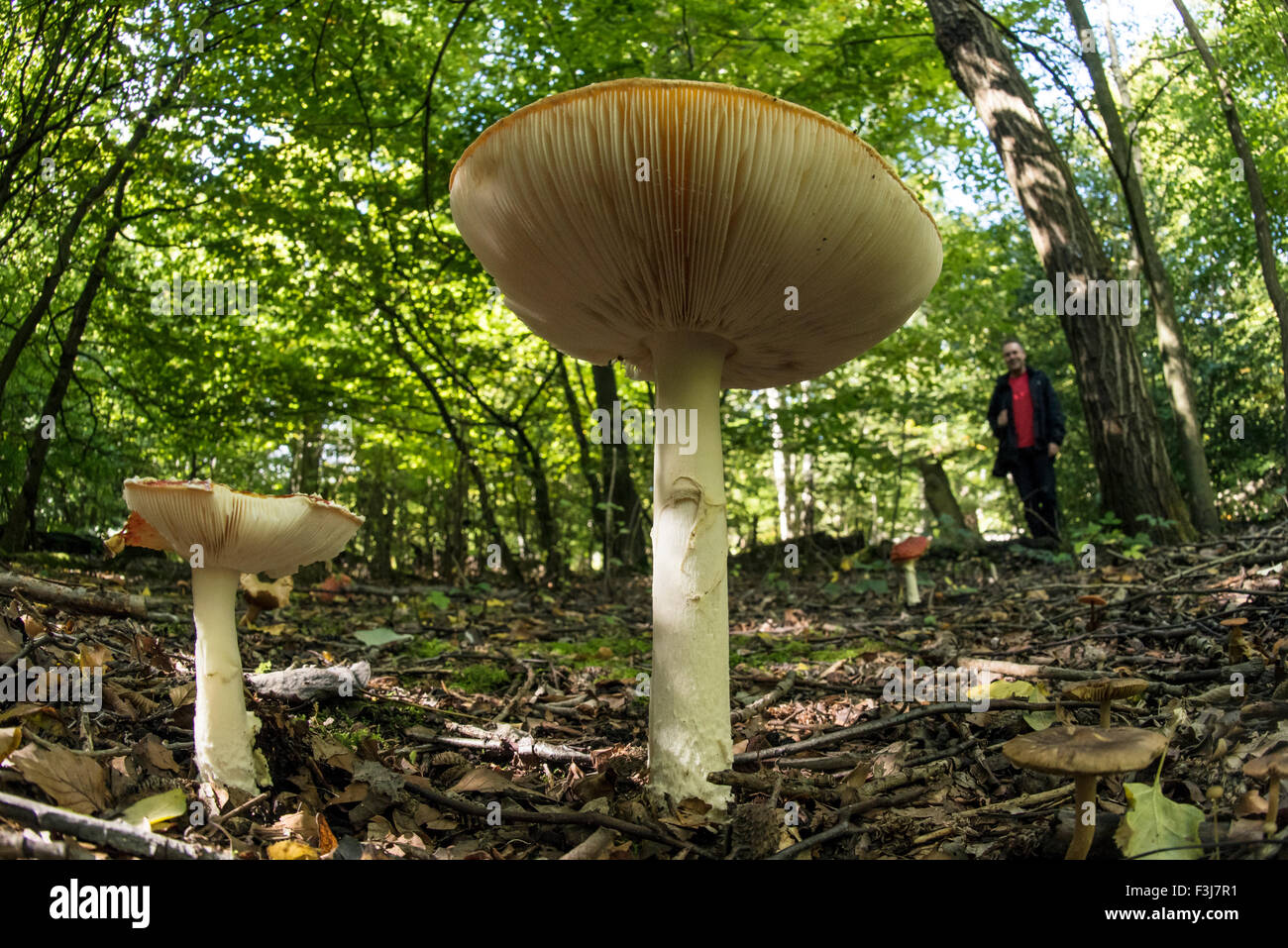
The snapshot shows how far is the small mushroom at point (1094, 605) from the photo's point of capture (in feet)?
10.8

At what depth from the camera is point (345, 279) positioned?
714 centimetres

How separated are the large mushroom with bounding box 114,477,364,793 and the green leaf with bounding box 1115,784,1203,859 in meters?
1.84

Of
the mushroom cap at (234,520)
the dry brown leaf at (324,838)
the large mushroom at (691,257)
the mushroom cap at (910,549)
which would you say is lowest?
the dry brown leaf at (324,838)

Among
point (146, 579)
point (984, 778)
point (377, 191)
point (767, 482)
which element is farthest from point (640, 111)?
point (767, 482)

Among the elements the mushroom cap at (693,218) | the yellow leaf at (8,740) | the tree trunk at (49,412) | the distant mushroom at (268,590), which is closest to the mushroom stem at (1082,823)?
the mushroom cap at (693,218)

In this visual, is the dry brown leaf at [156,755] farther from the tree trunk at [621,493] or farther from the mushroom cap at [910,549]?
the tree trunk at [621,493]

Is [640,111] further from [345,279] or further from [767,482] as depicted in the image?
[767,482]

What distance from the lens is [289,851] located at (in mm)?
1510

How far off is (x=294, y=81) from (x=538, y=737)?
5955mm

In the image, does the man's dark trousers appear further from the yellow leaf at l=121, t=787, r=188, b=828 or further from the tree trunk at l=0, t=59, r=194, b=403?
the tree trunk at l=0, t=59, r=194, b=403

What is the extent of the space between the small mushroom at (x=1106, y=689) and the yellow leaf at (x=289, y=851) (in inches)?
73.3

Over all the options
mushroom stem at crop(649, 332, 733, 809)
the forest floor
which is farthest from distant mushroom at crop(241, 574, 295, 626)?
mushroom stem at crop(649, 332, 733, 809)

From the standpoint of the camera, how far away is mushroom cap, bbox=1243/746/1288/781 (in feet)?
4.35

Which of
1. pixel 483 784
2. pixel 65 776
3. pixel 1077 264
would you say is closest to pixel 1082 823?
pixel 483 784
